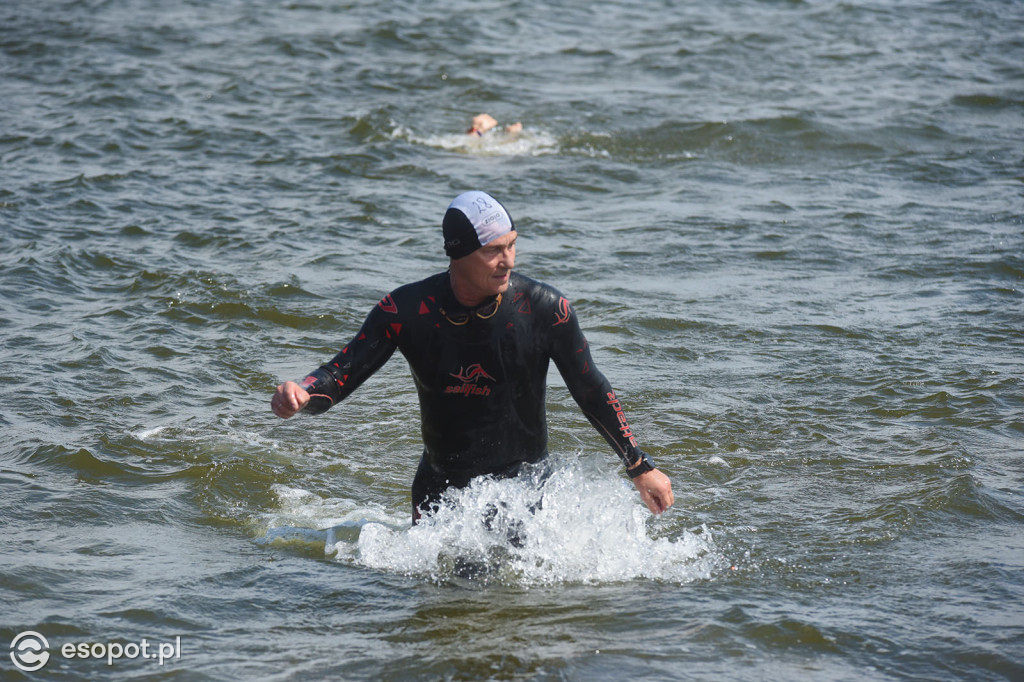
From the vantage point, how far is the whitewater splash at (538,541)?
17.9 feet

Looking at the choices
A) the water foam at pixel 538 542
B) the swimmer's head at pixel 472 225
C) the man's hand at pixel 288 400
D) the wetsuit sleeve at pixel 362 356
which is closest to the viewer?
the man's hand at pixel 288 400

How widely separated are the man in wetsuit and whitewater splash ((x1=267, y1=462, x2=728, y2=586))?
158mm

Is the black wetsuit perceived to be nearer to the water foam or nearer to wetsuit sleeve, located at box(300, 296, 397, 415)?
wetsuit sleeve, located at box(300, 296, 397, 415)

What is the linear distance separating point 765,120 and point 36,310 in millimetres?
10695

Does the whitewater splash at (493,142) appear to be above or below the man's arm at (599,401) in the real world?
below

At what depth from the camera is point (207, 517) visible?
6.64m

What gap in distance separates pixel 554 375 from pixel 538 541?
3.62 metres

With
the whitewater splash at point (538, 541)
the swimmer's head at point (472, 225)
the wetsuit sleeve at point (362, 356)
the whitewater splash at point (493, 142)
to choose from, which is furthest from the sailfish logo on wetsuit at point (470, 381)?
the whitewater splash at point (493, 142)

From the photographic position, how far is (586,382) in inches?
209

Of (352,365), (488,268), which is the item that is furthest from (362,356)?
(488,268)

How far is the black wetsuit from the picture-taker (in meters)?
5.20

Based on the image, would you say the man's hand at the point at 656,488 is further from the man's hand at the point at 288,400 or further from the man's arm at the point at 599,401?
the man's hand at the point at 288,400

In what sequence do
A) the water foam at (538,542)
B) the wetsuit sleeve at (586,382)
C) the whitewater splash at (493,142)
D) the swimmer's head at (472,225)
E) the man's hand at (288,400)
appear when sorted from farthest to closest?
1. the whitewater splash at (493,142)
2. the water foam at (538,542)
3. the wetsuit sleeve at (586,382)
4. the swimmer's head at (472,225)
5. the man's hand at (288,400)

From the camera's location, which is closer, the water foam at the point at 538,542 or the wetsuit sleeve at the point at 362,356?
the wetsuit sleeve at the point at 362,356
